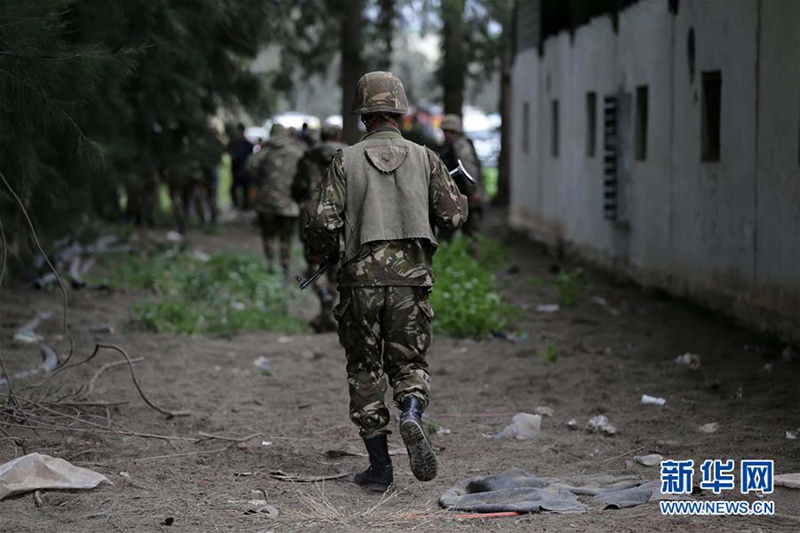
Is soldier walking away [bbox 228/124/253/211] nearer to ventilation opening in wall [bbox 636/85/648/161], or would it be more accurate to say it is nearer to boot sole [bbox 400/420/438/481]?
ventilation opening in wall [bbox 636/85/648/161]

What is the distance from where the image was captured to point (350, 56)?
21.8 metres

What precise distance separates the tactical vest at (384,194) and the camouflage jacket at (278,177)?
28.2 ft

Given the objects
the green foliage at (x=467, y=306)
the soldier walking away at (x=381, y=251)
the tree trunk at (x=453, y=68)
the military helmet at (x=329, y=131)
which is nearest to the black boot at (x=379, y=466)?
the soldier walking away at (x=381, y=251)

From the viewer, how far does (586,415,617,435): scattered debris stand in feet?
25.3

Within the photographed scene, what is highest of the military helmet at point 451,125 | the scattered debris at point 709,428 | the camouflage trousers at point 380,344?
the military helmet at point 451,125

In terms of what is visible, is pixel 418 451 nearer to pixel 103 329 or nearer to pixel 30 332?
pixel 30 332

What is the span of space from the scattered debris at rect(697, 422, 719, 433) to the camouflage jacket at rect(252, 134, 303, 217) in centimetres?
806

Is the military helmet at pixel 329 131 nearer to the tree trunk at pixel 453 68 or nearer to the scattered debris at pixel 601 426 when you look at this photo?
the scattered debris at pixel 601 426

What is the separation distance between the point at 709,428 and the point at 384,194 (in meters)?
2.73

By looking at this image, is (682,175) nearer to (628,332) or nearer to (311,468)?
(628,332)

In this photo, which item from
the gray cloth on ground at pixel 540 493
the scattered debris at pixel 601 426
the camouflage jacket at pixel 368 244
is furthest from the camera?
the scattered debris at pixel 601 426

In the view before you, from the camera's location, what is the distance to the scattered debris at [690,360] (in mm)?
9758

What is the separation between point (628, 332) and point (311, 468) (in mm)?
5449

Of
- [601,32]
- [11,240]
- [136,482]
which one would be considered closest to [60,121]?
[136,482]
